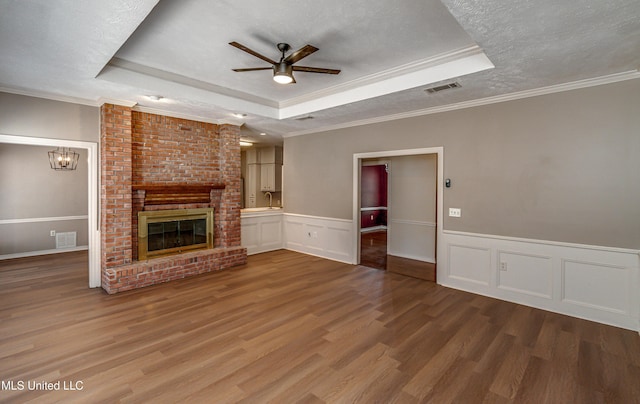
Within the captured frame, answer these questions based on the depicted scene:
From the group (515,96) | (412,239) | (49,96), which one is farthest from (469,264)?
(49,96)

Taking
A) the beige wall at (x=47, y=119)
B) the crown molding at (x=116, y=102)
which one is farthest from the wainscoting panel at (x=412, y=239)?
the beige wall at (x=47, y=119)

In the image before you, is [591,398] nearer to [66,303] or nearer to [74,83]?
[66,303]

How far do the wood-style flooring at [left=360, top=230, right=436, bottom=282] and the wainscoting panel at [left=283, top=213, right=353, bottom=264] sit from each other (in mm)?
527

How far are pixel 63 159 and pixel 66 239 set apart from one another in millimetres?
1773

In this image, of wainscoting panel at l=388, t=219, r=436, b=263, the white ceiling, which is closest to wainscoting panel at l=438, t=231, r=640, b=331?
wainscoting panel at l=388, t=219, r=436, b=263

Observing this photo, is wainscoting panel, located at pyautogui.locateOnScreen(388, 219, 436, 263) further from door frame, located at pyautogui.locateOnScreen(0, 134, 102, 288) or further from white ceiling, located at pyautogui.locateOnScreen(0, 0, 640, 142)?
door frame, located at pyautogui.locateOnScreen(0, 134, 102, 288)

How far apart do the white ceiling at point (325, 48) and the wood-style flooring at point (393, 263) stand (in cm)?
273

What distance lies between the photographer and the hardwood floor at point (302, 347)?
2.19m

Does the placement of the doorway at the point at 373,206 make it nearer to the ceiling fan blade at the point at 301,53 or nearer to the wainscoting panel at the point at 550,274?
the wainscoting panel at the point at 550,274

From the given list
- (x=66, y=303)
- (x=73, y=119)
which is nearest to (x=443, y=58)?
(x=73, y=119)

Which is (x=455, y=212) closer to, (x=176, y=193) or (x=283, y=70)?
(x=283, y=70)

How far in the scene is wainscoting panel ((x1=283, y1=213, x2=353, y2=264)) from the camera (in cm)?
588

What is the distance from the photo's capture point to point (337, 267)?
5.51 meters

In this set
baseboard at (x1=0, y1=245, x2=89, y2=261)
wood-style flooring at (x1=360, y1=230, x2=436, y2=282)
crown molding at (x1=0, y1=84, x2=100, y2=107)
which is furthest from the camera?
baseboard at (x1=0, y1=245, x2=89, y2=261)
